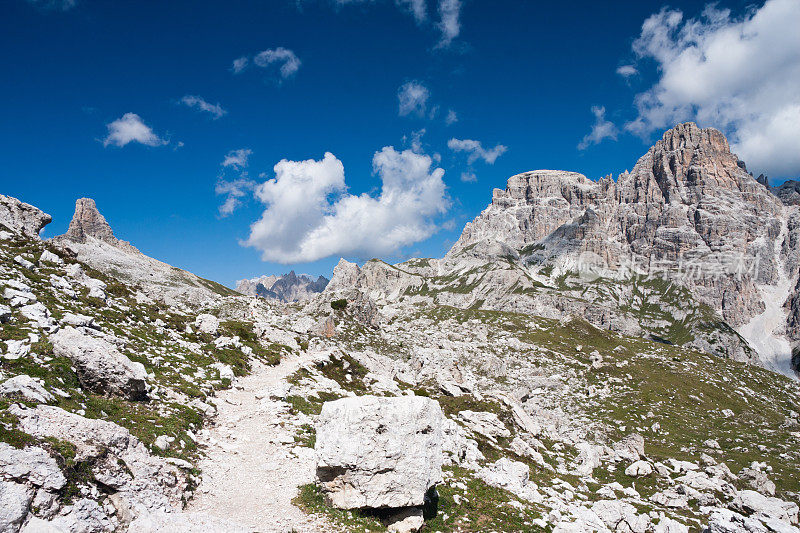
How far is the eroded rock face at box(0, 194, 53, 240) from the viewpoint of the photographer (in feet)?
127

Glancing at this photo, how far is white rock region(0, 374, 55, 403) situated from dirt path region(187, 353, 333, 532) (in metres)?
6.67

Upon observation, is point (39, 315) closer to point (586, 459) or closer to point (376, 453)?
point (376, 453)

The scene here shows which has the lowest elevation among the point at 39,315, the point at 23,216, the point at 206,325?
the point at 39,315

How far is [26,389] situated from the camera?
13.4 m

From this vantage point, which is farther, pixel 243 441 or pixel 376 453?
pixel 243 441

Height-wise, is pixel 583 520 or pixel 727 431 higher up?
pixel 727 431

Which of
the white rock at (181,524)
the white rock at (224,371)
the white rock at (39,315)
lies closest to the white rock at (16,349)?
the white rock at (39,315)

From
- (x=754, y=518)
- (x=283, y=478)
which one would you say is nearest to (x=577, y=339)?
(x=754, y=518)

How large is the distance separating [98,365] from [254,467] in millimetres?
9017

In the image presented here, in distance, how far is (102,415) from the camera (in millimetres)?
15742

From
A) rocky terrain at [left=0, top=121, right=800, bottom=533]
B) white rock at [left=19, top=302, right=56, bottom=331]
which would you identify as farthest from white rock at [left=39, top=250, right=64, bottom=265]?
white rock at [left=19, top=302, right=56, bottom=331]

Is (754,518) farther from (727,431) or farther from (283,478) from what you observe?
(727,431)

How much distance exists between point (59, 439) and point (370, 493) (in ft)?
34.1

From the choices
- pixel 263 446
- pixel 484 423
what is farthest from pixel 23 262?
pixel 484 423
